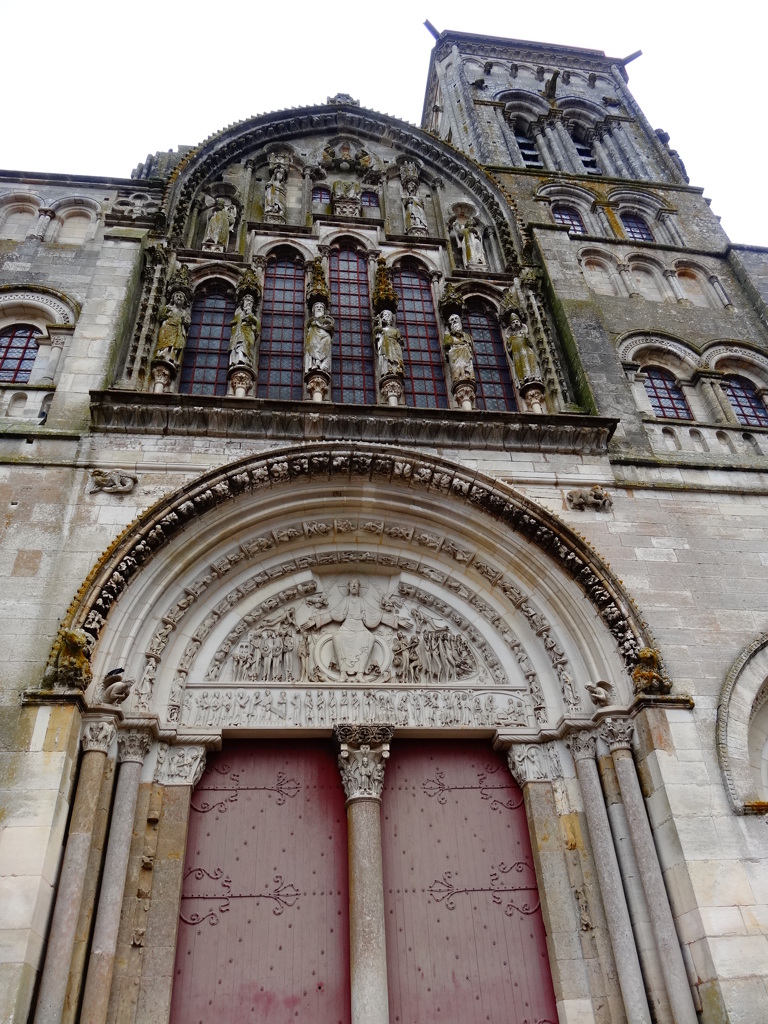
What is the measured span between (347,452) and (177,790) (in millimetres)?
4236

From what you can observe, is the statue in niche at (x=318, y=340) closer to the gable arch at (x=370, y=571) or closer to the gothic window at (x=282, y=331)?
the gothic window at (x=282, y=331)

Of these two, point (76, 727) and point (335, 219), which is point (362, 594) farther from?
point (335, 219)

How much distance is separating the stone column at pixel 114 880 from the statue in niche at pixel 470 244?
9.57 metres

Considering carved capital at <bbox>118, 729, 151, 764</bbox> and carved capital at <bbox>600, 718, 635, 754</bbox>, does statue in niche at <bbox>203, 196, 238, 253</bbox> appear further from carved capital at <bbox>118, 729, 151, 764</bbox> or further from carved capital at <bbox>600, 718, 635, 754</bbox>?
carved capital at <bbox>600, 718, 635, 754</bbox>

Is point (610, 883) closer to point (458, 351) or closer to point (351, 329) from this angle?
point (458, 351)

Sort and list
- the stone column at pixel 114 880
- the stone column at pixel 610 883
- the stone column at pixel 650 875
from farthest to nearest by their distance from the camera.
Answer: the stone column at pixel 610 883 → the stone column at pixel 650 875 → the stone column at pixel 114 880

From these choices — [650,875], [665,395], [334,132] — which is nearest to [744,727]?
[650,875]

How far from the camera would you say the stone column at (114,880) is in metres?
5.84

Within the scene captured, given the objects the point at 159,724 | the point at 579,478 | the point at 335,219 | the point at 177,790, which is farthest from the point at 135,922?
the point at 335,219

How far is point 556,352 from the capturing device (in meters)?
11.4

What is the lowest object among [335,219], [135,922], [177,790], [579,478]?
[135,922]

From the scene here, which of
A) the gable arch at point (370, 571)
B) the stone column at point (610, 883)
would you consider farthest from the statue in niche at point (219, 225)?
the stone column at point (610, 883)

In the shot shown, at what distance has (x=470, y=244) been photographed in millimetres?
13234

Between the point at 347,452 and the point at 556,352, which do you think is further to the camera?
the point at 556,352
